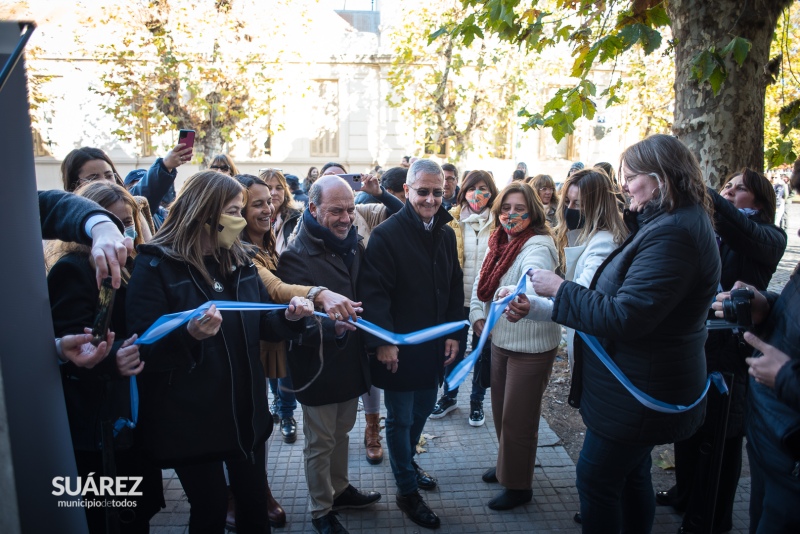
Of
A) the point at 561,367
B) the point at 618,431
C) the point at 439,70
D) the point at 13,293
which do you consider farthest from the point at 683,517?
the point at 439,70

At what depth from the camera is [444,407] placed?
5262 mm

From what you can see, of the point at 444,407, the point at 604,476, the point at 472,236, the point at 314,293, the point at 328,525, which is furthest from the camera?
the point at 444,407

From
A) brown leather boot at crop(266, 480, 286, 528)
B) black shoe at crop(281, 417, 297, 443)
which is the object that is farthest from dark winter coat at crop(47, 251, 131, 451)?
black shoe at crop(281, 417, 297, 443)

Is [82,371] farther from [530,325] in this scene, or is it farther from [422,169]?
[530,325]

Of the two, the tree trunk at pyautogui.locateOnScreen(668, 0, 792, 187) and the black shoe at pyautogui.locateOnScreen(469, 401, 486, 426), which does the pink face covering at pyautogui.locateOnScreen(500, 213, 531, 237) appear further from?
the black shoe at pyautogui.locateOnScreen(469, 401, 486, 426)

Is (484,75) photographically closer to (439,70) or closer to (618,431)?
(439,70)

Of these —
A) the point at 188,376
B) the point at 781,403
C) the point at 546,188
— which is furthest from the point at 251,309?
the point at 546,188

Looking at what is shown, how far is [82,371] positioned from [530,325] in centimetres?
255

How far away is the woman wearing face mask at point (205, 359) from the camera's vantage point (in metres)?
2.47

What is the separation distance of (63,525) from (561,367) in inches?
229

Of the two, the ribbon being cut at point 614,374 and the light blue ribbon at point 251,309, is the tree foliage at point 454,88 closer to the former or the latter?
the light blue ribbon at point 251,309

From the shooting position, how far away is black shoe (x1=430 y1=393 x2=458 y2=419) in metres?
5.20

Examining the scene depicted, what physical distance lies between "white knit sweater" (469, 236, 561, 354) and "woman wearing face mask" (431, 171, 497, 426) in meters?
0.94

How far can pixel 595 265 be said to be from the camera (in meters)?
3.28
